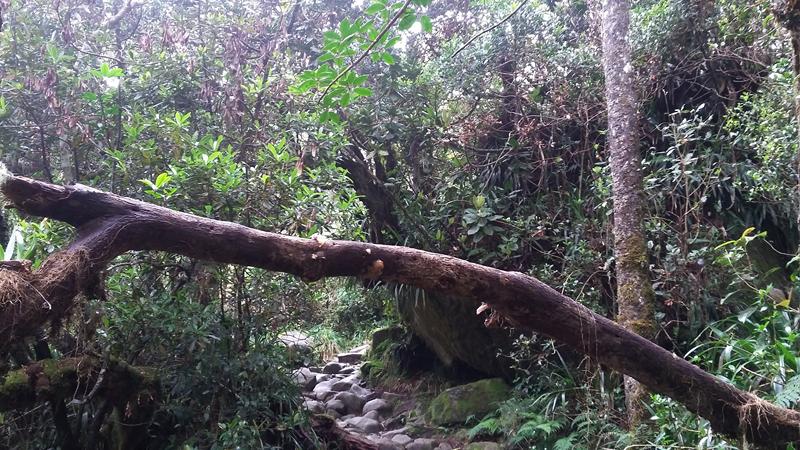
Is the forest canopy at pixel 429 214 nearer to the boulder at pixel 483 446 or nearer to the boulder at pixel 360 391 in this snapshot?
the boulder at pixel 483 446

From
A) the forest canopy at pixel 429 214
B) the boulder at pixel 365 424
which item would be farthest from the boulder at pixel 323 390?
the boulder at pixel 365 424

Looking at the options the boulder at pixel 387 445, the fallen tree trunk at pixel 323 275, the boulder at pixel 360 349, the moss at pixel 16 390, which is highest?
the fallen tree trunk at pixel 323 275

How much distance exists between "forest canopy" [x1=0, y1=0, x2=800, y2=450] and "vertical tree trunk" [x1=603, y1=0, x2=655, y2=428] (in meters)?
0.02

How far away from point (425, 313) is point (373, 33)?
16.1 feet

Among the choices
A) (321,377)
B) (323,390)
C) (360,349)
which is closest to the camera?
(323,390)

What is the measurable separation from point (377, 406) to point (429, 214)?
2.46 metres

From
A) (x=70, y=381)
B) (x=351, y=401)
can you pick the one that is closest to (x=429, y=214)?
(x=351, y=401)

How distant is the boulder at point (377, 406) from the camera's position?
269 inches

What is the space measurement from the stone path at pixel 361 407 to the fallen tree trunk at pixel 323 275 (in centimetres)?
323

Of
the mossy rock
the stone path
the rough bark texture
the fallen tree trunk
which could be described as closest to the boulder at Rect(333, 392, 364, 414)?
the stone path

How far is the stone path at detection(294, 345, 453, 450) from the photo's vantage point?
568cm

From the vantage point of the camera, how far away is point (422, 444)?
5.56 metres

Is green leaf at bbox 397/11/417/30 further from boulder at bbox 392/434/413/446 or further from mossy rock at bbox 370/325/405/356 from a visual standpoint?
mossy rock at bbox 370/325/405/356

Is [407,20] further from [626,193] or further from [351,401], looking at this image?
[351,401]
